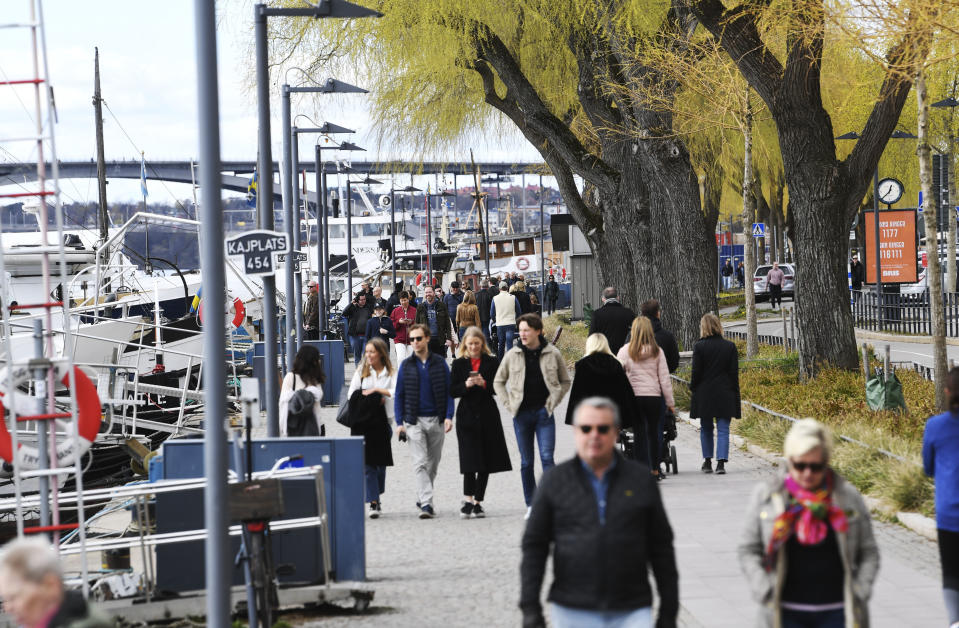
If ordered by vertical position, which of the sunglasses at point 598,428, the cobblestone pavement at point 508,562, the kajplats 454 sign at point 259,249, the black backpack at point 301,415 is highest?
the kajplats 454 sign at point 259,249

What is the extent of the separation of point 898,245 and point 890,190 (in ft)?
18.8

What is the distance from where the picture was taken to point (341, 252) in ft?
230

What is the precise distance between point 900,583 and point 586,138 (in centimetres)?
2264

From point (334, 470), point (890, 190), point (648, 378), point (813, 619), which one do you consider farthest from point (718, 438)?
point (890, 190)

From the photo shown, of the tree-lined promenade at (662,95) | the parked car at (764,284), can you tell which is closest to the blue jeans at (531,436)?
the tree-lined promenade at (662,95)

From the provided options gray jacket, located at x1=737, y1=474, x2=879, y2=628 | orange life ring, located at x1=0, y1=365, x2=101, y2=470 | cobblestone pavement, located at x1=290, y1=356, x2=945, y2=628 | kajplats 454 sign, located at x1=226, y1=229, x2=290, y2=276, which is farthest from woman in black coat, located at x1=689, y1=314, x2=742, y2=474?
gray jacket, located at x1=737, y1=474, x2=879, y2=628

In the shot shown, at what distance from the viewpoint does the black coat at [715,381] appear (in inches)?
529

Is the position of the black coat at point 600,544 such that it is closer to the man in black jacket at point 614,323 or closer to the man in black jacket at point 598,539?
the man in black jacket at point 598,539

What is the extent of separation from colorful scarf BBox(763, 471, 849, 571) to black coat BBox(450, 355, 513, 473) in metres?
6.80

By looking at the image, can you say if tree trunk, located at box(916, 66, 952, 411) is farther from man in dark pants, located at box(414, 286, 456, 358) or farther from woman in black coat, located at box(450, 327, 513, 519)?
man in dark pants, located at box(414, 286, 456, 358)

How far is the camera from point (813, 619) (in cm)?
493

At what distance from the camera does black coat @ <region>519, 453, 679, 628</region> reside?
4.88 m

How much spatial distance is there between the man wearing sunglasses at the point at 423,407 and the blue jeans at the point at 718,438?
3.20 meters

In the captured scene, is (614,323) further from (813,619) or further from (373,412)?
(813,619)
